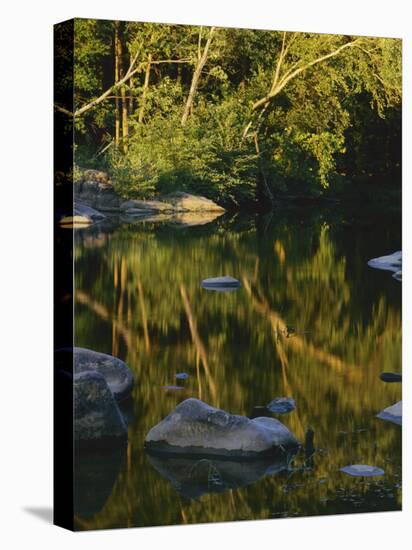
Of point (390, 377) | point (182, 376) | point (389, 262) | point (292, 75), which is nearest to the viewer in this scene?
point (182, 376)

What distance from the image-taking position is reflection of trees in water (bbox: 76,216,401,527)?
9039mm

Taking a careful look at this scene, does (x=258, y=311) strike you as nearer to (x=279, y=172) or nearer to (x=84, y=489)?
(x=279, y=172)

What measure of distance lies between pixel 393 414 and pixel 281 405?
0.87 meters

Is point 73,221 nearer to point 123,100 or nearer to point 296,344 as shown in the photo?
point 123,100

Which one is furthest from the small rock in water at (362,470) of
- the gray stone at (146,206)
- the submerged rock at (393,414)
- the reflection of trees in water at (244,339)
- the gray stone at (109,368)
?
the gray stone at (146,206)

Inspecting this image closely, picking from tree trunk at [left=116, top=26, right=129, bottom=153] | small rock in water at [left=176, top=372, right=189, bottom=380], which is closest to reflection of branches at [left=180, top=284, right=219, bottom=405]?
small rock in water at [left=176, top=372, right=189, bottom=380]

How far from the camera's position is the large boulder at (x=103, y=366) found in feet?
29.2

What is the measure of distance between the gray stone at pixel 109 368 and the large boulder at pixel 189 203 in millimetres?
1126

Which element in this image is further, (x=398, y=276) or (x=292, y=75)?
(x=398, y=276)

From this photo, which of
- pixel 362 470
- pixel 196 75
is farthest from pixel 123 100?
pixel 362 470

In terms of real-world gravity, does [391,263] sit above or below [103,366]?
above

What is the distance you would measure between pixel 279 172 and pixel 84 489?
256cm

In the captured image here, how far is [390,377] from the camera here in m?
9.95

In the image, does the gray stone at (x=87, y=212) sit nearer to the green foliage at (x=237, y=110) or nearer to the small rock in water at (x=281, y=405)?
the green foliage at (x=237, y=110)
